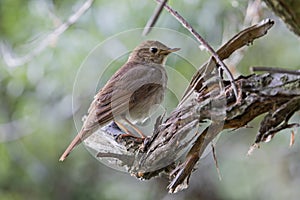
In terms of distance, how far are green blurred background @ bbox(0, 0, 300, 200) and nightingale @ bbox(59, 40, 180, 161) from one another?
0.97 meters

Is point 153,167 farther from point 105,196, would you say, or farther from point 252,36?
point 105,196

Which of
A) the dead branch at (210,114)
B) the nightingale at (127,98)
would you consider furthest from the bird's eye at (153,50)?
the dead branch at (210,114)

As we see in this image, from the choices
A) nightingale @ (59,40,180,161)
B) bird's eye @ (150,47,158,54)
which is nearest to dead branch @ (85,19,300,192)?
nightingale @ (59,40,180,161)

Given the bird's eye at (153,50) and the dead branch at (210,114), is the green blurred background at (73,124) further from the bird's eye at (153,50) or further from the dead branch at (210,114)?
the dead branch at (210,114)

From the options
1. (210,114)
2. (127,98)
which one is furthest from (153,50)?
(210,114)

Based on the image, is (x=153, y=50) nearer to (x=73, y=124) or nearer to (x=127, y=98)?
(x=127, y=98)

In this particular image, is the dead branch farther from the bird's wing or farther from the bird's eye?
the bird's eye

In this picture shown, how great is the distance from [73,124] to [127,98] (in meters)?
1.59

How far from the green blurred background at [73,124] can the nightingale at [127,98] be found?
0.97 meters

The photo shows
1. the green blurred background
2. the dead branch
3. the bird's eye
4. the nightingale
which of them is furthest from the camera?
the green blurred background

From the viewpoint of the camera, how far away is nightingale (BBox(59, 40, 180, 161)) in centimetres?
127

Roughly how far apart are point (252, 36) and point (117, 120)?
551 millimetres

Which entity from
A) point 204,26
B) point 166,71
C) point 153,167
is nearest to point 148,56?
point 166,71

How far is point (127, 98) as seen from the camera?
50.2 inches
